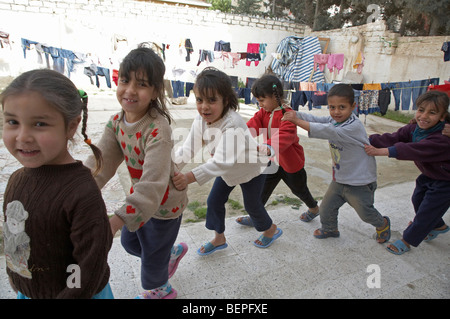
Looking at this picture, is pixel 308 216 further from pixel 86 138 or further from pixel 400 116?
pixel 400 116

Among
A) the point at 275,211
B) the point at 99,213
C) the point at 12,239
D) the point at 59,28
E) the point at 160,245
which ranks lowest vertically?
the point at 275,211

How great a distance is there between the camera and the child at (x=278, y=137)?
2338mm

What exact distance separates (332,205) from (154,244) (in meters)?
1.62

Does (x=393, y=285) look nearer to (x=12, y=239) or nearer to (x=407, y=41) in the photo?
(x=12, y=239)

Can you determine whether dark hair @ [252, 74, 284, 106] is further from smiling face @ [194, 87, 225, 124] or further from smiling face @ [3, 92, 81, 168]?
smiling face @ [3, 92, 81, 168]

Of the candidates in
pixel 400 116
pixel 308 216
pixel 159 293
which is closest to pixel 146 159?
pixel 159 293

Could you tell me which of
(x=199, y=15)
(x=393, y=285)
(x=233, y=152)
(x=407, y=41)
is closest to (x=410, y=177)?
(x=393, y=285)

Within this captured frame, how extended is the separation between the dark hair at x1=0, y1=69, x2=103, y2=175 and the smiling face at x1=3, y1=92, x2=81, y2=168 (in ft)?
0.05

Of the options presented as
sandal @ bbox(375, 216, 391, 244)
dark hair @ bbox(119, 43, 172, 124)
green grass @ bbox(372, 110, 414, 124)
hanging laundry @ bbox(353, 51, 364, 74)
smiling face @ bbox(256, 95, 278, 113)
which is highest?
hanging laundry @ bbox(353, 51, 364, 74)

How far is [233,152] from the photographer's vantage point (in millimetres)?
1849

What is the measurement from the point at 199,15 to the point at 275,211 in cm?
1071

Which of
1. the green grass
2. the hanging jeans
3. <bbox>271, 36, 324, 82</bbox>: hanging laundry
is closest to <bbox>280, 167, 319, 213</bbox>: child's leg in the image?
the hanging jeans

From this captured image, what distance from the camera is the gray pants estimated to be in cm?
238

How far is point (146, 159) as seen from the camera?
1.29 metres
